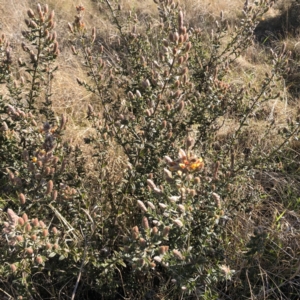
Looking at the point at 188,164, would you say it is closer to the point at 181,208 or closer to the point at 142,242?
the point at 181,208

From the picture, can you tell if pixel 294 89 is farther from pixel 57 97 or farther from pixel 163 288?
pixel 163 288

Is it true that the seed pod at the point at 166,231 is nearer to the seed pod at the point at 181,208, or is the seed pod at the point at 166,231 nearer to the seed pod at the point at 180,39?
the seed pod at the point at 181,208

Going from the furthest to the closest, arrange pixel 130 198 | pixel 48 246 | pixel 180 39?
pixel 130 198 → pixel 180 39 → pixel 48 246

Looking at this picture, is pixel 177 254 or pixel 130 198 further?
pixel 130 198

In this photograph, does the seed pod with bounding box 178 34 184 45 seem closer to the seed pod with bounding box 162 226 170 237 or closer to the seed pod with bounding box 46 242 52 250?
the seed pod with bounding box 162 226 170 237

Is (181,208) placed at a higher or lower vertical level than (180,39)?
lower

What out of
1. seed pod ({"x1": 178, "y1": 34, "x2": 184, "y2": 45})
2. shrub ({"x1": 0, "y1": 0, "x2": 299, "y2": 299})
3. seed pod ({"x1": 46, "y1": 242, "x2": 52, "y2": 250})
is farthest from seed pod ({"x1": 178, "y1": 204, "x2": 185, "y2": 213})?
seed pod ({"x1": 178, "y1": 34, "x2": 184, "y2": 45})

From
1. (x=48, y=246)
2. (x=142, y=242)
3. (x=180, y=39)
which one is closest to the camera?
(x=142, y=242)


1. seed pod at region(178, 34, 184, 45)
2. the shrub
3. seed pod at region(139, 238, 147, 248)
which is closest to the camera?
seed pod at region(139, 238, 147, 248)

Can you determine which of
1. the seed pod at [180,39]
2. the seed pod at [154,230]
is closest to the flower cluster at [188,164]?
the seed pod at [154,230]

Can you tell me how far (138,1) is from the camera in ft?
23.2

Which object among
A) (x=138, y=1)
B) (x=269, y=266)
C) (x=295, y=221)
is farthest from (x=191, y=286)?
(x=138, y=1)

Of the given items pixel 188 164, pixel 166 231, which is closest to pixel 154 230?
pixel 166 231

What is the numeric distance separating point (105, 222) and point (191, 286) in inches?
29.8
